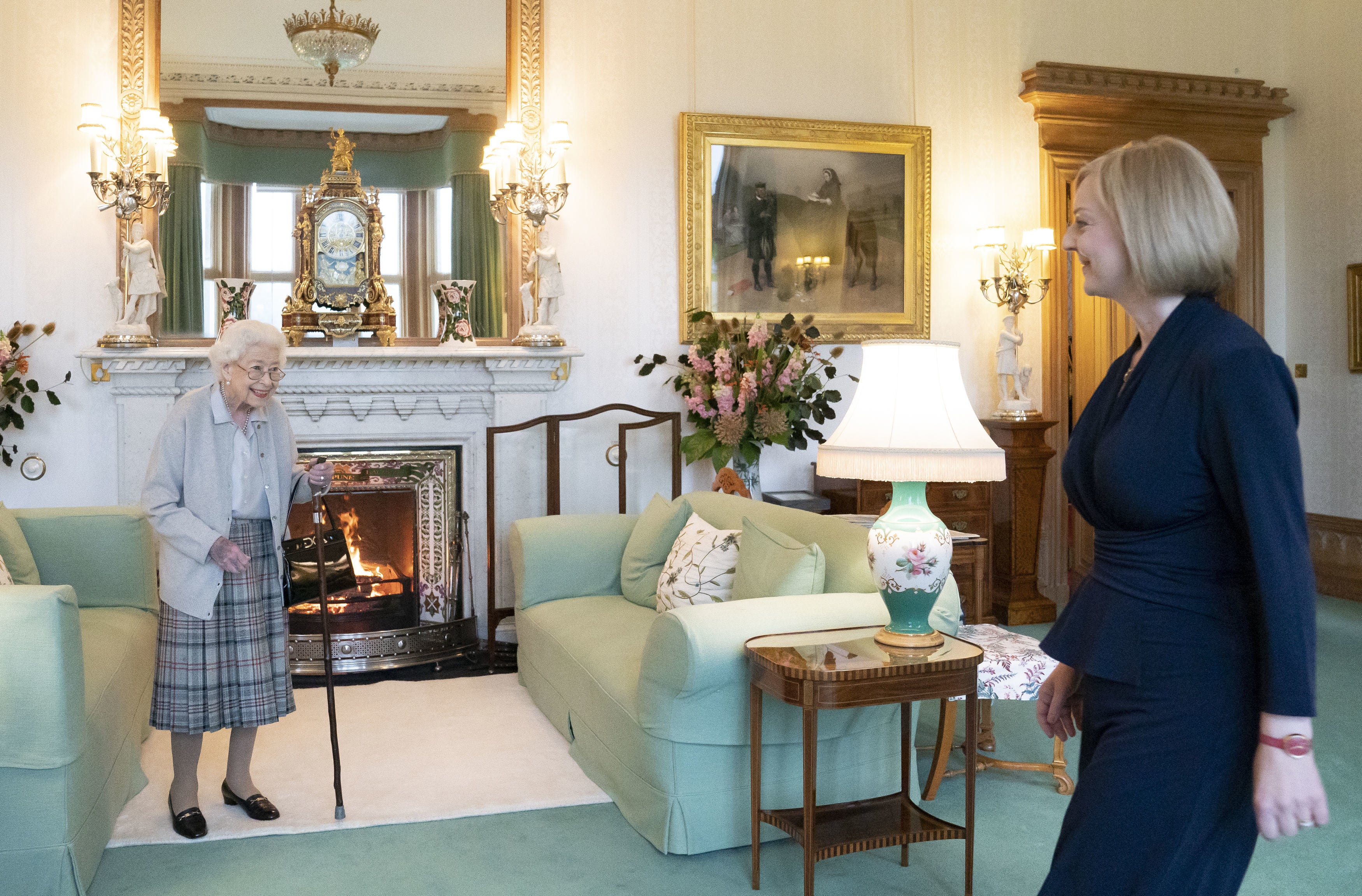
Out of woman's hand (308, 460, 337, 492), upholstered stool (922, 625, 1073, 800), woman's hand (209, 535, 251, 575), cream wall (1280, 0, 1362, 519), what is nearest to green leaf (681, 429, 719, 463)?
upholstered stool (922, 625, 1073, 800)

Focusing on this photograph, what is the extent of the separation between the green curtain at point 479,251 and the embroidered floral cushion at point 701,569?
2.09m

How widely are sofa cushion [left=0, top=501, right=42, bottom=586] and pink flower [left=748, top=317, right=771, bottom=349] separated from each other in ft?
9.72

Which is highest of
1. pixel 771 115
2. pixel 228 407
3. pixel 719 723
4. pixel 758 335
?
pixel 771 115

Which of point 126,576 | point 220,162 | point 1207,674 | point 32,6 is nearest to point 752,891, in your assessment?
point 1207,674

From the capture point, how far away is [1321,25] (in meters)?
6.61

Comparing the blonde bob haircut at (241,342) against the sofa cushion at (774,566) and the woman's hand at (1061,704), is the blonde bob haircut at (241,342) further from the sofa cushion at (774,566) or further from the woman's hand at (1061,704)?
the woman's hand at (1061,704)

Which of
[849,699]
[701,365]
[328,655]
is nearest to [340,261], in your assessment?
[701,365]

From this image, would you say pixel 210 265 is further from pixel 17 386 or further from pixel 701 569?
pixel 701 569

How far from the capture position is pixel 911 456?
2750 millimetres

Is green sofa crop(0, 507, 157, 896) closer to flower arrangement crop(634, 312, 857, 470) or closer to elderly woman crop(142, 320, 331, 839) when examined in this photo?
elderly woman crop(142, 320, 331, 839)

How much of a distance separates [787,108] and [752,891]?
4.29 meters

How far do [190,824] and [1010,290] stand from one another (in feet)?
15.6

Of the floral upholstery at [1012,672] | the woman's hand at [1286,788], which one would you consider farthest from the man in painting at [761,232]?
the woman's hand at [1286,788]

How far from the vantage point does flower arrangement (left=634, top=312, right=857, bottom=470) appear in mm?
5031
